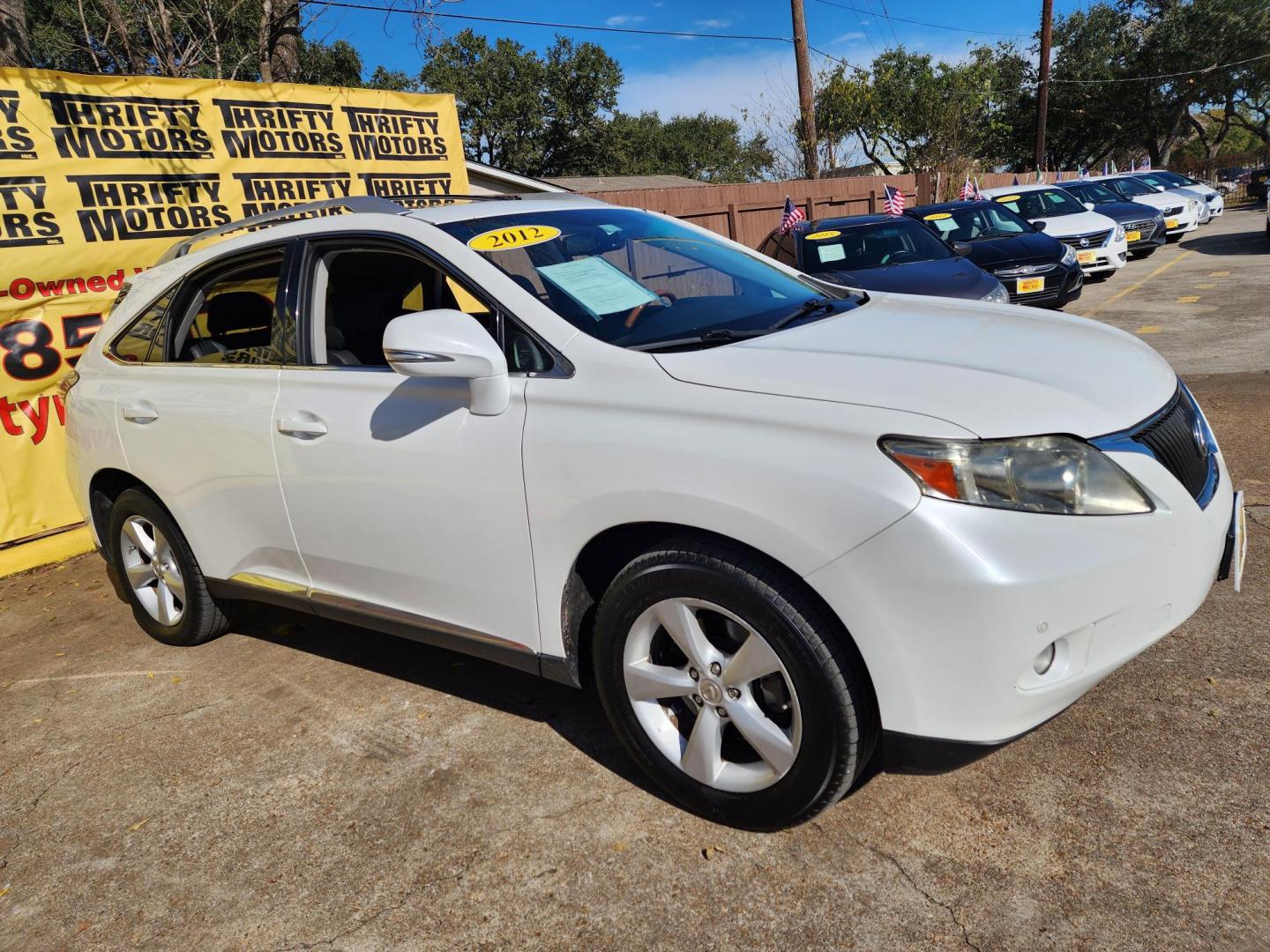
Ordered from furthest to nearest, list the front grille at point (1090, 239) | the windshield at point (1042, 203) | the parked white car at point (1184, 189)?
the parked white car at point (1184, 189)
the windshield at point (1042, 203)
the front grille at point (1090, 239)

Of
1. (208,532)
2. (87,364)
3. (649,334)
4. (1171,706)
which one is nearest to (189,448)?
(208,532)

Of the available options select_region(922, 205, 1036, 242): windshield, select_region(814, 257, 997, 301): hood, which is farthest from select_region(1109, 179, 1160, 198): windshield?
select_region(814, 257, 997, 301): hood

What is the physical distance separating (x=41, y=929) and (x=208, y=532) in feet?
5.25

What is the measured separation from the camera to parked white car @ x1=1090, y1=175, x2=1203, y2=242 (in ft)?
64.8

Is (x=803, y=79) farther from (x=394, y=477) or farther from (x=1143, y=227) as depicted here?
(x=394, y=477)

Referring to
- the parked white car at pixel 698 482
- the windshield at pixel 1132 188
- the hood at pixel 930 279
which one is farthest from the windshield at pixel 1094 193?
the parked white car at pixel 698 482

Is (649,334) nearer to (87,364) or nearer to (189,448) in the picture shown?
(189,448)

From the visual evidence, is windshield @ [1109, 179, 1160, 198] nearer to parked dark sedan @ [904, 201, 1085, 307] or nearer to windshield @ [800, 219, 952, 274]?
parked dark sedan @ [904, 201, 1085, 307]

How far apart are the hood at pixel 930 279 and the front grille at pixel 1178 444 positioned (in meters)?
5.24

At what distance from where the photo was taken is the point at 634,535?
8.87 feet

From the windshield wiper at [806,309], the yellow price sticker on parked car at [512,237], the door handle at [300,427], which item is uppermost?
the yellow price sticker on parked car at [512,237]

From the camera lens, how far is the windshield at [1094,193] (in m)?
18.7

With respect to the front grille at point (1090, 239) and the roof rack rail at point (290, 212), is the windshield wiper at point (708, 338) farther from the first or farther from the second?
the front grille at point (1090, 239)

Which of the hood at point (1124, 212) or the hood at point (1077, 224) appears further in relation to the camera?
the hood at point (1124, 212)
